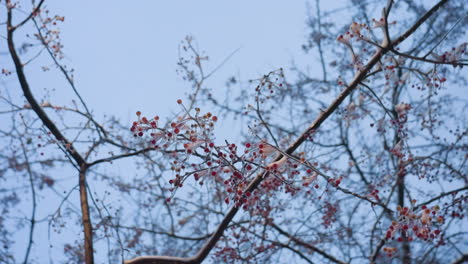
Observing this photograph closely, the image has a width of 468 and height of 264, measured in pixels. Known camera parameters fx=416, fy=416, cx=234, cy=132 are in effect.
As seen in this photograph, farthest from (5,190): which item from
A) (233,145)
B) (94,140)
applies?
(233,145)

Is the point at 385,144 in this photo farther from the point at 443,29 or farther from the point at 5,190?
the point at 5,190

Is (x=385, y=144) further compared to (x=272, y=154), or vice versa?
(x=385, y=144)

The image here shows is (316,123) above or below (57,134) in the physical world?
below

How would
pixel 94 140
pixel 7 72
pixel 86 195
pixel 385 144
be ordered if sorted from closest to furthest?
pixel 86 195, pixel 7 72, pixel 94 140, pixel 385 144

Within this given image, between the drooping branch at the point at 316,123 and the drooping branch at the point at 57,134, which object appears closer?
the drooping branch at the point at 316,123

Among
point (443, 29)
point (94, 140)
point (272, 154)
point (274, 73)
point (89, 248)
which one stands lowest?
point (272, 154)

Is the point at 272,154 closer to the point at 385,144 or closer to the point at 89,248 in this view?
the point at 89,248

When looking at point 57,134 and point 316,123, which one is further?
point 57,134

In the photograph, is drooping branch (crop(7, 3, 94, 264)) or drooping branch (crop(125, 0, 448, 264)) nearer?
drooping branch (crop(125, 0, 448, 264))

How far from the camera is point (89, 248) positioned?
215 inches

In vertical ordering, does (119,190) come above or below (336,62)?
below

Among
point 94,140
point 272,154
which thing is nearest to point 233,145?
point 272,154

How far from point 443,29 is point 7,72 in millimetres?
8594

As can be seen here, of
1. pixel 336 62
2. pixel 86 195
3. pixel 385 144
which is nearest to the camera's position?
pixel 86 195
